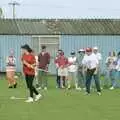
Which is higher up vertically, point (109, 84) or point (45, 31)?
point (45, 31)

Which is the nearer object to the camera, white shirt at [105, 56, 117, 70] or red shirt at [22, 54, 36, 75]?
red shirt at [22, 54, 36, 75]

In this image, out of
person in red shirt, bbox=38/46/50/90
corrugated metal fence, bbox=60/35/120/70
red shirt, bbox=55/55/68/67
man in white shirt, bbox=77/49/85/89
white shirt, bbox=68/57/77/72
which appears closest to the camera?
man in white shirt, bbox=77/49/85/89

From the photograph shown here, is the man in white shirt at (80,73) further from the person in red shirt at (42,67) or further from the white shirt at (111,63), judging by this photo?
the white shirt at (111,63)

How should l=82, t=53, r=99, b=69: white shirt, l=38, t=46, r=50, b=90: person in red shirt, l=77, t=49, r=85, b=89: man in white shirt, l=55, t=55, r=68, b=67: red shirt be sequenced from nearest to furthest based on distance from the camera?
l=82, t=53, r=99, b=69: white shirt, l=77, t=49, r=85, b=89: man in white shirt, l=38, t=46, r=50, b=90: person in red shirt, l=55, t=55, r=68, b=67: red shirt

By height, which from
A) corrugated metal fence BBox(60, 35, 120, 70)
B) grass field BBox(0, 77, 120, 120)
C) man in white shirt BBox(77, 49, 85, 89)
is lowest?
grass field BBox(0, 77, 120, 120)

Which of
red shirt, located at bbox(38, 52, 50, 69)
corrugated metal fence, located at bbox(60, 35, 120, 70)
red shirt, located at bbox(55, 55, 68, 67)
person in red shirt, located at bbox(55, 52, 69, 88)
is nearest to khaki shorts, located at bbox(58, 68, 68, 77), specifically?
person in red shirt, located at bbox(55, 52, 69, 88)

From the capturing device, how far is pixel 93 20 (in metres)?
44.6

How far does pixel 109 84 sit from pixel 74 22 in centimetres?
1813

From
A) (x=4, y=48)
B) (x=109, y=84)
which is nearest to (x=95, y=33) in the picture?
(x=4, y=48)

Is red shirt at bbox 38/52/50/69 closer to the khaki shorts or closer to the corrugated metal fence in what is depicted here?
the khaki shorts

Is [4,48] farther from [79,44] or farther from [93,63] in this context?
[93,63]

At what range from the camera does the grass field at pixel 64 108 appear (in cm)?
1466

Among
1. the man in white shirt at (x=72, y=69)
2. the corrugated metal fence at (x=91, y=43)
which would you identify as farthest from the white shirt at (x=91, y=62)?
the corrugated metal fence at (x=91, y=43)

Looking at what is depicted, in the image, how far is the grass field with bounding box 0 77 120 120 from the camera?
14.7 metres
